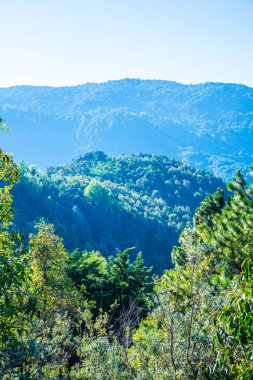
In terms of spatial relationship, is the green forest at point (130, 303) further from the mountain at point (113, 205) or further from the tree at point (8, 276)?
the mountain at point (113, 205)

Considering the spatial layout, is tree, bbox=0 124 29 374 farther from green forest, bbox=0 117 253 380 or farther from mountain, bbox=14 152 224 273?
mountain, bbox=14 152 224 273

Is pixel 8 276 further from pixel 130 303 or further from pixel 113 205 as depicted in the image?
pixel 113 205

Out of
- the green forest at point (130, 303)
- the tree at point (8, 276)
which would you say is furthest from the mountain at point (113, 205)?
the tree at point (8, 276)

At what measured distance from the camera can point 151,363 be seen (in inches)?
348

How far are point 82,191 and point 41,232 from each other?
120m

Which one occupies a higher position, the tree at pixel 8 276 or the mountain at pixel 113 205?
the mountain at pixel 113 205

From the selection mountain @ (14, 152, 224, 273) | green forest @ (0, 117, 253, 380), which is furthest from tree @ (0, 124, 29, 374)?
mountain @ (14, 152, 224, 273)

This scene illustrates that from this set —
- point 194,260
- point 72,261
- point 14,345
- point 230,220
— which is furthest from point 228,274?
point 72,261

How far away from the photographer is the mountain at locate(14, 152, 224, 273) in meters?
114

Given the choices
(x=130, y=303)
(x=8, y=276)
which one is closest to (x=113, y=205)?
(x=130, y=303)

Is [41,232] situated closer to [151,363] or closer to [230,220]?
[230,220]

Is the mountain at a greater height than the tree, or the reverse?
the mountain

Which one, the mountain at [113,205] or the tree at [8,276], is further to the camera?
the mountain at [113,205]

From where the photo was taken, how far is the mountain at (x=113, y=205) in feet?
373
